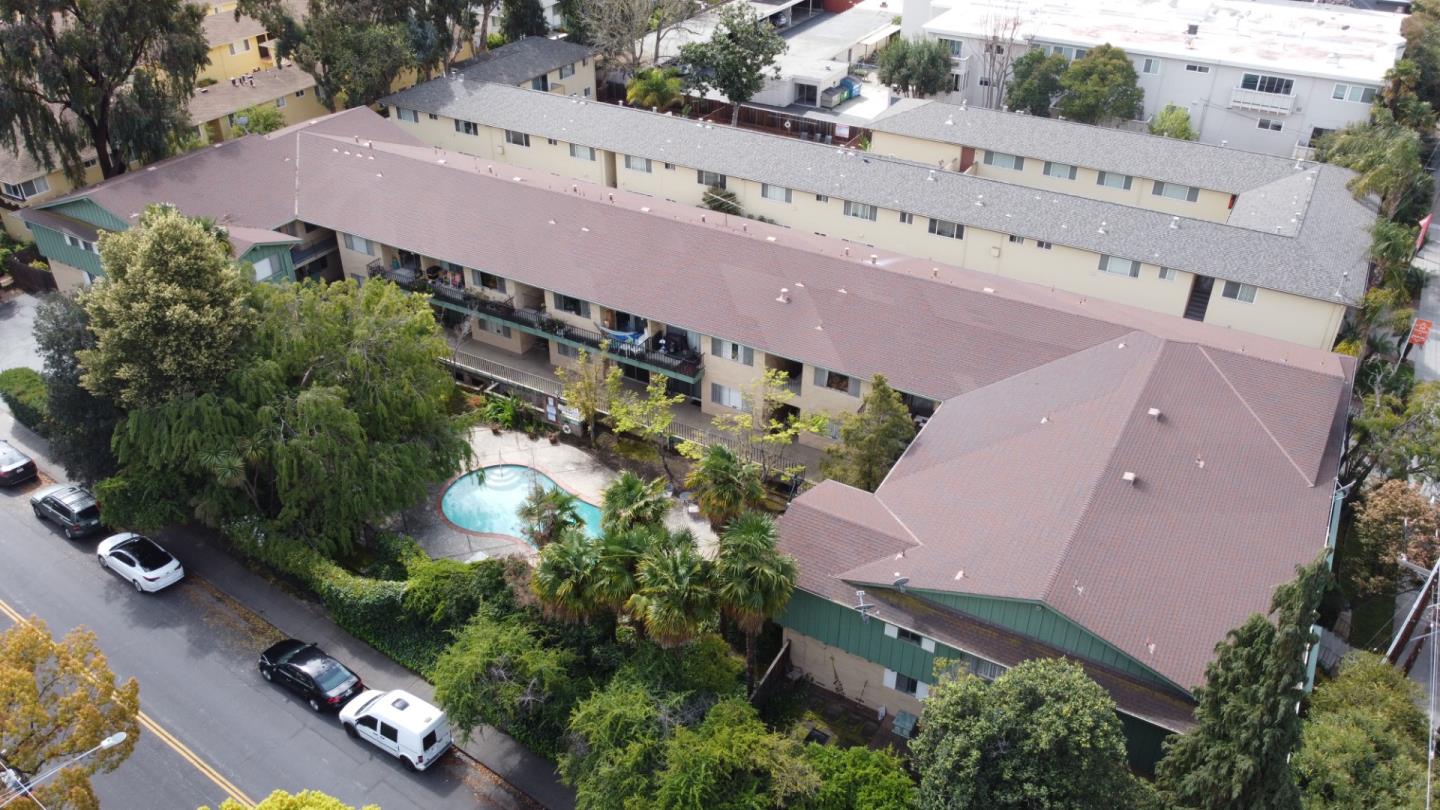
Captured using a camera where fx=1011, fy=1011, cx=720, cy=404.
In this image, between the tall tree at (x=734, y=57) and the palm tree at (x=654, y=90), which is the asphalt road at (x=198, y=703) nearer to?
the palm tree at (x=654, y=90)

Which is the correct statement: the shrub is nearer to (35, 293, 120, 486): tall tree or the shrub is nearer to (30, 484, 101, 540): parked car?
(30, 484, 101, 540): parked car

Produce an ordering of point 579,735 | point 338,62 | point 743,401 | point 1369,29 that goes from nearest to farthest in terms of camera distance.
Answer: point 579,735 → point 743,401 → point 338,62 → point 1369,29

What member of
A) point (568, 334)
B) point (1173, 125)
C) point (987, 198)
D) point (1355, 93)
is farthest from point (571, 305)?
point (1355, 93)

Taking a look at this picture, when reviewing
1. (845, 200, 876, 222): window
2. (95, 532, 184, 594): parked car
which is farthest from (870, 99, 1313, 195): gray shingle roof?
(95, 532, 184, 594): parked car

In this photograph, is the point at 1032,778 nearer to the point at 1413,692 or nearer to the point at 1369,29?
the point at 1413,692

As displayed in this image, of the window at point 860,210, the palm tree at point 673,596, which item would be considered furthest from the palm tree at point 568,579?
the window at point 860,210

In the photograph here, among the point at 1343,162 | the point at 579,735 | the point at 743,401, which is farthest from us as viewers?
the point at 1343,162

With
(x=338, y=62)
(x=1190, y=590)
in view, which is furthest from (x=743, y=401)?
(x=338, y=62)
